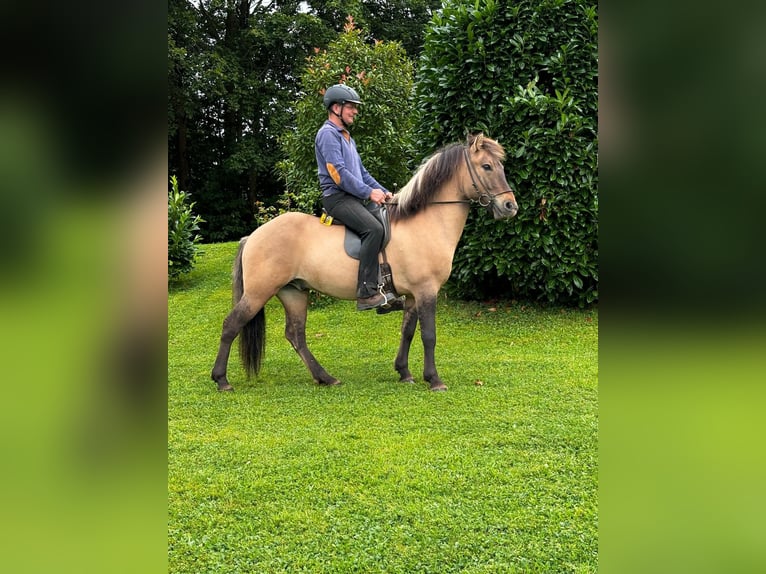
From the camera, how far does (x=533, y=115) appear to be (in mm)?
7504

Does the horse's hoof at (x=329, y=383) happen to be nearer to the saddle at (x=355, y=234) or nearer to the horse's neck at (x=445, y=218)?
the saddle at (x=355, y=234)

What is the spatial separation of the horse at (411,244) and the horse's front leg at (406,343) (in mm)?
319

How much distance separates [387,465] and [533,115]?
5522 mm

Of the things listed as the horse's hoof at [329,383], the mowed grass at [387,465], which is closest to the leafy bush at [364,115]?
the mowed grass at [387,465]

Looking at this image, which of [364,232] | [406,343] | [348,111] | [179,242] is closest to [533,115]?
[348,111]

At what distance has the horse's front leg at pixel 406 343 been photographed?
18.8 feet

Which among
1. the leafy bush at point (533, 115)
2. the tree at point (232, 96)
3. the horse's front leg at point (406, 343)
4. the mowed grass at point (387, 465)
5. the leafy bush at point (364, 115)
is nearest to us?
the mowed grass at point (387, 465)

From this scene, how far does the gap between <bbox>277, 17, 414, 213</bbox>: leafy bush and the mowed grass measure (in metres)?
3.70

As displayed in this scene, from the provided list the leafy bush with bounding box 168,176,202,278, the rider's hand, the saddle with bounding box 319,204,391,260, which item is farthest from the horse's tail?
the leafy bush with bounding box 168,176,202,278

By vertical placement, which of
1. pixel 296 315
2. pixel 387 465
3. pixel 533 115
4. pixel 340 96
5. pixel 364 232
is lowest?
pixel 387 465

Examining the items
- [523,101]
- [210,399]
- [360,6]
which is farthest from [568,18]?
[360,6]

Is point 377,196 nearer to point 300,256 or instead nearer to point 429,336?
point 300,256

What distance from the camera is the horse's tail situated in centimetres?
560
